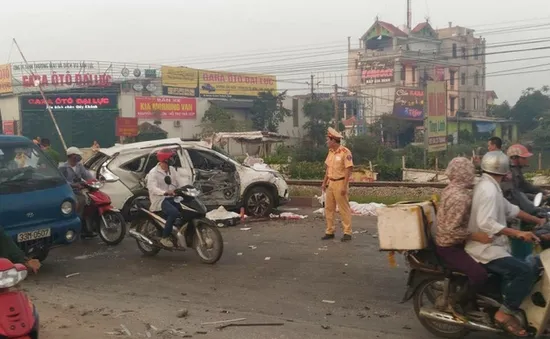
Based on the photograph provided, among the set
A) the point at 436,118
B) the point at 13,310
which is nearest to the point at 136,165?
the point at 13,310

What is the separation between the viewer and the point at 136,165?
12516 mm

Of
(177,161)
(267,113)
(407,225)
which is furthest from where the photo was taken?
(267,113)

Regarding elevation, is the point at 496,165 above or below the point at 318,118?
below

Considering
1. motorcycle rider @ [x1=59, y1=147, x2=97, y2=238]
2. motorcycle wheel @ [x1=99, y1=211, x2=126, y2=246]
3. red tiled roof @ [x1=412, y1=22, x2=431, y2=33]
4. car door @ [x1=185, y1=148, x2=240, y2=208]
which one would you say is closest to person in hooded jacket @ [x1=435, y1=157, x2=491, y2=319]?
motorcycle wheel @ [x1=99, y1=211, x2=126, y2=246]

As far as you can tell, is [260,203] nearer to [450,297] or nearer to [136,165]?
[136,165]

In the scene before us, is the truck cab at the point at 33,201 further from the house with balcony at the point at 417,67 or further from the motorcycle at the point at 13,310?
the house with balcony at the point at 417,67

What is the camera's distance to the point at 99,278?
830cm

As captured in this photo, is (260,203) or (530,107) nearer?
(260,203)

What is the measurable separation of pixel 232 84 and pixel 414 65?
3187 cm

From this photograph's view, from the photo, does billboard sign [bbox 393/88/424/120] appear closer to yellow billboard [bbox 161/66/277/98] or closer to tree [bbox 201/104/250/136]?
yellow billboard [bbox 161/66/277/98]

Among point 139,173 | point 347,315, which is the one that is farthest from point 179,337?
point 139,173

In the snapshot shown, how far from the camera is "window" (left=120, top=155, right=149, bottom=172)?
489 inches

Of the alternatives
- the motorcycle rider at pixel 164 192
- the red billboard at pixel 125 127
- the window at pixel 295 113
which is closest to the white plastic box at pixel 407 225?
the motorcycle rider at pixel 164 192

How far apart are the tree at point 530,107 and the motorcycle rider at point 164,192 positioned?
7168cm
